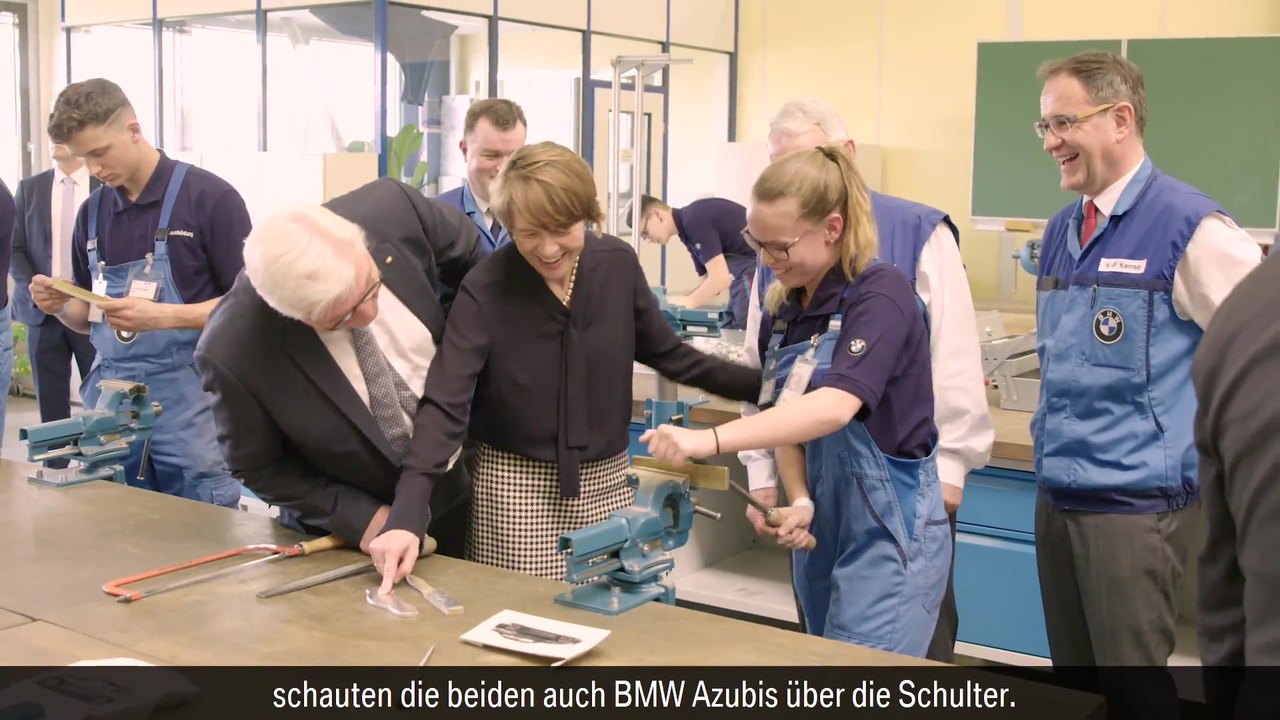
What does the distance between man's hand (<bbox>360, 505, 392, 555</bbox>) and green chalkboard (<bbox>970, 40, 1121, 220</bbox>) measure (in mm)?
5436

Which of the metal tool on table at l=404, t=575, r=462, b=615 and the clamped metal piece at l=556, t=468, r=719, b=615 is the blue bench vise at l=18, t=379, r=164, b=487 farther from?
the clamped metal piece at l=556, t=468, r=719, b=615

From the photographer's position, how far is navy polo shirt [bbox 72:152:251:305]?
3088 mm

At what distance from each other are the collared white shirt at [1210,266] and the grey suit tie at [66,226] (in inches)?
152

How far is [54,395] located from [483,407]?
317 centimetres

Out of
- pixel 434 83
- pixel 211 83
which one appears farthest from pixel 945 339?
pixel 211 83

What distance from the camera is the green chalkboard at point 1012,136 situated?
6703 mm

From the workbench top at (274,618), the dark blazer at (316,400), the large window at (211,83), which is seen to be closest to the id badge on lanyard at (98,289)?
the workbench top at (274,618)

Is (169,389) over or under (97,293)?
under

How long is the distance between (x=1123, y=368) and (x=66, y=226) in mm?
3810

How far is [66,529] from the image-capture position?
2.29 metres

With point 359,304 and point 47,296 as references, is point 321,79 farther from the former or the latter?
point 359,304

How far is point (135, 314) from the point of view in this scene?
2869 millimetres

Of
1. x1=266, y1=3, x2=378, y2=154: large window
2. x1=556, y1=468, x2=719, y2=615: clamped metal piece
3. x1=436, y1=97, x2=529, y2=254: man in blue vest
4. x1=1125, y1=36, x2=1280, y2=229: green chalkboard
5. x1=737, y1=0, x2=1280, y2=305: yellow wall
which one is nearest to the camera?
x1=556, y1=468, x2=719, y2=615: clamped metal piece

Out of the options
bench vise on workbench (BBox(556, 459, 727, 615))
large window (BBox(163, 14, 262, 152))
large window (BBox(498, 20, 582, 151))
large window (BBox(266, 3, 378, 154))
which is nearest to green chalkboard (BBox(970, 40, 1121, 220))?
large window (BBox(498, 20, 582, 151))
